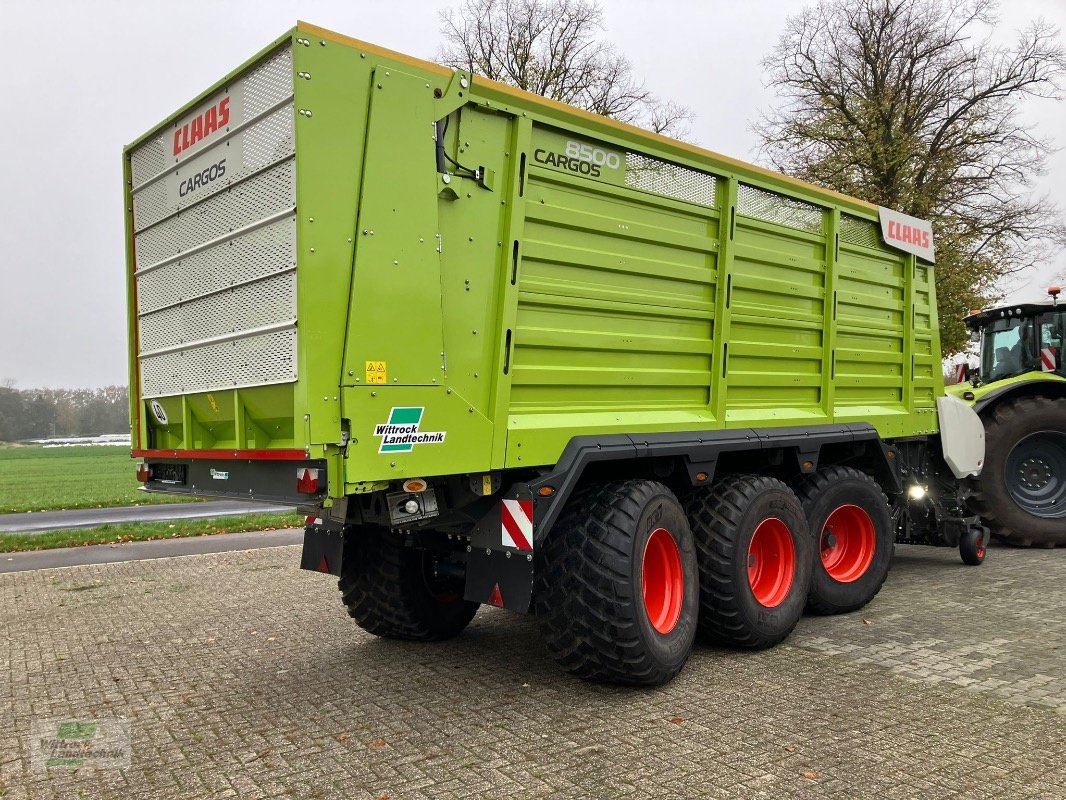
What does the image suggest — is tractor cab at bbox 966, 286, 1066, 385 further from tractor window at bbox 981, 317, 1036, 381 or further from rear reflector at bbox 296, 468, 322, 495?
rear reflector at bbox 296, 468, 322, 495

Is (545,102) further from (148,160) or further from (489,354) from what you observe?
(148,160)

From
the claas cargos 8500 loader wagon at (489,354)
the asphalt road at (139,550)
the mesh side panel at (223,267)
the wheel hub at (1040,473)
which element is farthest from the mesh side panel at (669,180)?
the asphalt road at (139,550)

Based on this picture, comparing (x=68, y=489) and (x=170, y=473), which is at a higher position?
(x=170, y=473)

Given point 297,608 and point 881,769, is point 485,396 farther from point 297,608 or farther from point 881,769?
point 297,608

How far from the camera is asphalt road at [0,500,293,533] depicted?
12.5m

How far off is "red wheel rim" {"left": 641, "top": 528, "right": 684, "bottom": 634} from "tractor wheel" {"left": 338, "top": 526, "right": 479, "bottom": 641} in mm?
1349

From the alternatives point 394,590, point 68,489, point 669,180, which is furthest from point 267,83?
point 68,489

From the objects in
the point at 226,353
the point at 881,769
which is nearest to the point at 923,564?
the point at 881,769

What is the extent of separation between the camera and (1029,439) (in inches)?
351

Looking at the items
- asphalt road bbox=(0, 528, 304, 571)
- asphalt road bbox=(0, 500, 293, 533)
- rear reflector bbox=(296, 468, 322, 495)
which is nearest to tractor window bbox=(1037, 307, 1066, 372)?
rear reflector bbox=(296, 468, 322, 495)

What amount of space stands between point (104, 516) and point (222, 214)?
11583 mm

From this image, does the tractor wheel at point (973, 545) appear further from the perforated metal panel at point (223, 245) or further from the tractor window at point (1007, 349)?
the perforated metal panel at point (223, 245)

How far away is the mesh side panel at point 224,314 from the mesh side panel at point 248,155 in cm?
54

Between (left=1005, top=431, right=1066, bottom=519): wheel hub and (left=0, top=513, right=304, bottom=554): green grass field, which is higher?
(left=1005, top=431, right=1066, bottom=519): wheel hub
